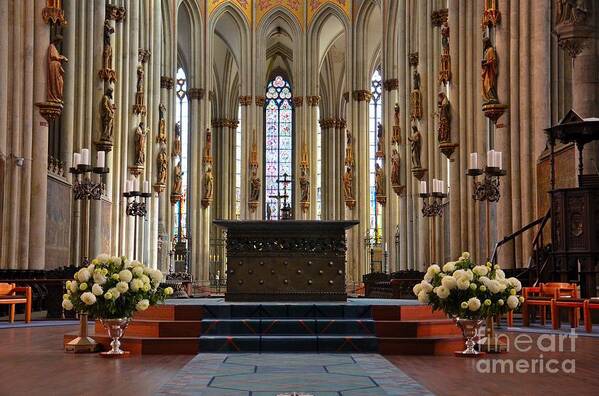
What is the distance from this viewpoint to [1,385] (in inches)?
288

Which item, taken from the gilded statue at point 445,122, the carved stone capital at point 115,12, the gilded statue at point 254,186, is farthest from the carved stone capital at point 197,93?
the gilded statue at point 445,122

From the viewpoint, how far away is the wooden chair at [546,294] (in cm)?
1352

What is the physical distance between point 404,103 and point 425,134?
4.26 metres

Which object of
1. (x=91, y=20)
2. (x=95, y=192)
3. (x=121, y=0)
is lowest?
(x=95, y=192)

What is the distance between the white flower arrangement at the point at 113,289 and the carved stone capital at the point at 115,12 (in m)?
18.9

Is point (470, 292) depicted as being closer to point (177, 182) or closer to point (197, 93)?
point (177, 182)

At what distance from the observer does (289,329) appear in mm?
11188

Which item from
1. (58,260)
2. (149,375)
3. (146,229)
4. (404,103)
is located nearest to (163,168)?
(146,229)

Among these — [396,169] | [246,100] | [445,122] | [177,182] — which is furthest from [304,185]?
[445,122]

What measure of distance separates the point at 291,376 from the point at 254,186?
35.9 metres

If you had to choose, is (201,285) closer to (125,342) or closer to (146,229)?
(146,229)

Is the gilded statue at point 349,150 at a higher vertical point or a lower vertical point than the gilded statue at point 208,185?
higher

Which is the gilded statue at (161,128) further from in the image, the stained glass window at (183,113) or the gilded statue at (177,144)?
the stained glass window at (183,113)

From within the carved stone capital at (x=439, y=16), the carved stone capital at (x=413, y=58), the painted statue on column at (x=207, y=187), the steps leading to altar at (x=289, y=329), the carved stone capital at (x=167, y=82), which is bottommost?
the steps leading to altar at (x=289, y=329)
